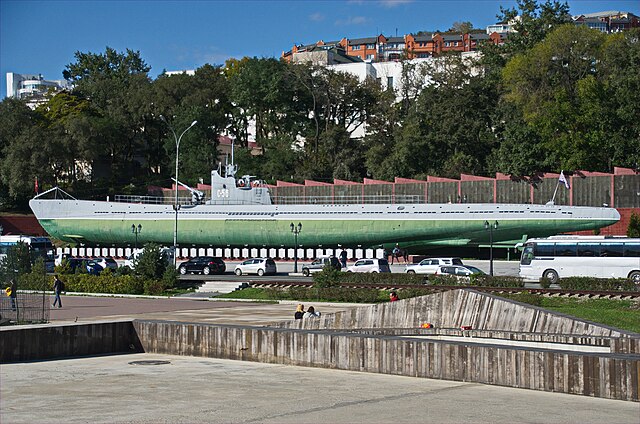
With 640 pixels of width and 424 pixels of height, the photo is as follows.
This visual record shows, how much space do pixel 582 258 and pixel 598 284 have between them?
22.8 feet

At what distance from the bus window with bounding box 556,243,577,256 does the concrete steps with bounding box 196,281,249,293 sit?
60.9 feet

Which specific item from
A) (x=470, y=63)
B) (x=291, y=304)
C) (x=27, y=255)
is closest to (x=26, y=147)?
(x=27, y=255)

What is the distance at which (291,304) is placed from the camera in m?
40.2

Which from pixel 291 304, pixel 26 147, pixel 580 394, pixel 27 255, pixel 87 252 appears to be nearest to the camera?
pixel 580 394

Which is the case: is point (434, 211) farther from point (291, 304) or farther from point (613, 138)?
point (291, 304)

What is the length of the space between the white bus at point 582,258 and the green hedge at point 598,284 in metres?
3.35

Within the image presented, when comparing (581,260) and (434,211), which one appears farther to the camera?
(434,211)

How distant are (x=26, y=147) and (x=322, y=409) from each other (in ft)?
310

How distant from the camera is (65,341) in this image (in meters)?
22.0

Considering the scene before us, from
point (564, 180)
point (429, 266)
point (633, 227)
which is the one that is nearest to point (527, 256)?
point (429, 266)

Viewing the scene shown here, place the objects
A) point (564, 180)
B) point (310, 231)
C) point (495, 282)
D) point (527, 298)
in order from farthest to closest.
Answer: point (310, 231) → point (564, 180) → point (495, 282) → point (527, 298)

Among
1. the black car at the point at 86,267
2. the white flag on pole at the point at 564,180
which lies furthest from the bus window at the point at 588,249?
the black car at the point at 86,267

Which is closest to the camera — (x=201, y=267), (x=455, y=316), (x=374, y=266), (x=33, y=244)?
(x=455, y=316)

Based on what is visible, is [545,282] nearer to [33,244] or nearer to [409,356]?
[409,356]
